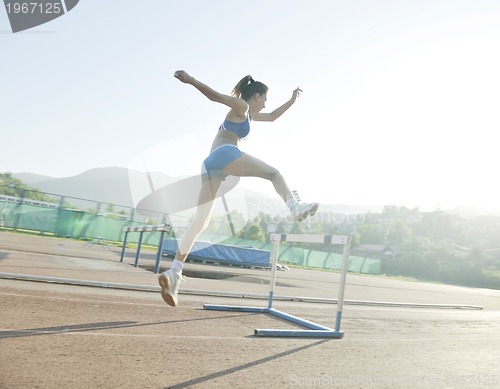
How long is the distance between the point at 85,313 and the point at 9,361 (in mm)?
2059

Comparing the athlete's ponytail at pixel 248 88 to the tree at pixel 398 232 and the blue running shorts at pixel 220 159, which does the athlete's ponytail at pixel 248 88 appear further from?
the tree at pixel 398 232

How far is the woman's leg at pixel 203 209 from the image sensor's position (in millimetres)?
3625

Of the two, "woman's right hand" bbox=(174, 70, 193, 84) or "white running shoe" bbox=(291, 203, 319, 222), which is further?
"white running shoe" bbox=(291, 203, 319, 222)

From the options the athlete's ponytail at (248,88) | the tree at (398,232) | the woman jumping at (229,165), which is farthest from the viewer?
the tree at (398,232)

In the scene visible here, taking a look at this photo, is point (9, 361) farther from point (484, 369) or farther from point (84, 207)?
point (84, 207)

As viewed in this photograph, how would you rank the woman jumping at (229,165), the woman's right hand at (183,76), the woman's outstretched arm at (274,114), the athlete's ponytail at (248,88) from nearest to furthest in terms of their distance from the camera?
1. the woman's right hand at (183,76)
2. the woman jumping at (229,165)
3. the athlete's ponytail at (248,88)
4. the woman's outstretched arm at (274,114)

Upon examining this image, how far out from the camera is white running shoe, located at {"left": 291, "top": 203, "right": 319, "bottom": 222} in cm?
340

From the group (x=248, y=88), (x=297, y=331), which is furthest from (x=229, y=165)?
(x=297, y=331)

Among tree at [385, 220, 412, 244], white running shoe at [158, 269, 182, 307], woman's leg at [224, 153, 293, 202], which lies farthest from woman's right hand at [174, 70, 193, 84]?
tree at [385, 220, 412, 244]

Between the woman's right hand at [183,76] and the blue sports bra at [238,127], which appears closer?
the woman's right hand at [183,76]

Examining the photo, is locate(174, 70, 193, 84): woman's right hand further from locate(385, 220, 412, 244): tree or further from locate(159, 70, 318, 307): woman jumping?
locate(385, 220, 412, 244): tree

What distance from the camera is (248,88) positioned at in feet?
12.5

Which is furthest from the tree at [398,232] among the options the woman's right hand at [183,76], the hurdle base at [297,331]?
the woman's right hand at [183,76]

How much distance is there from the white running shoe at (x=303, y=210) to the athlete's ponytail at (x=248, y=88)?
3.76 ft
